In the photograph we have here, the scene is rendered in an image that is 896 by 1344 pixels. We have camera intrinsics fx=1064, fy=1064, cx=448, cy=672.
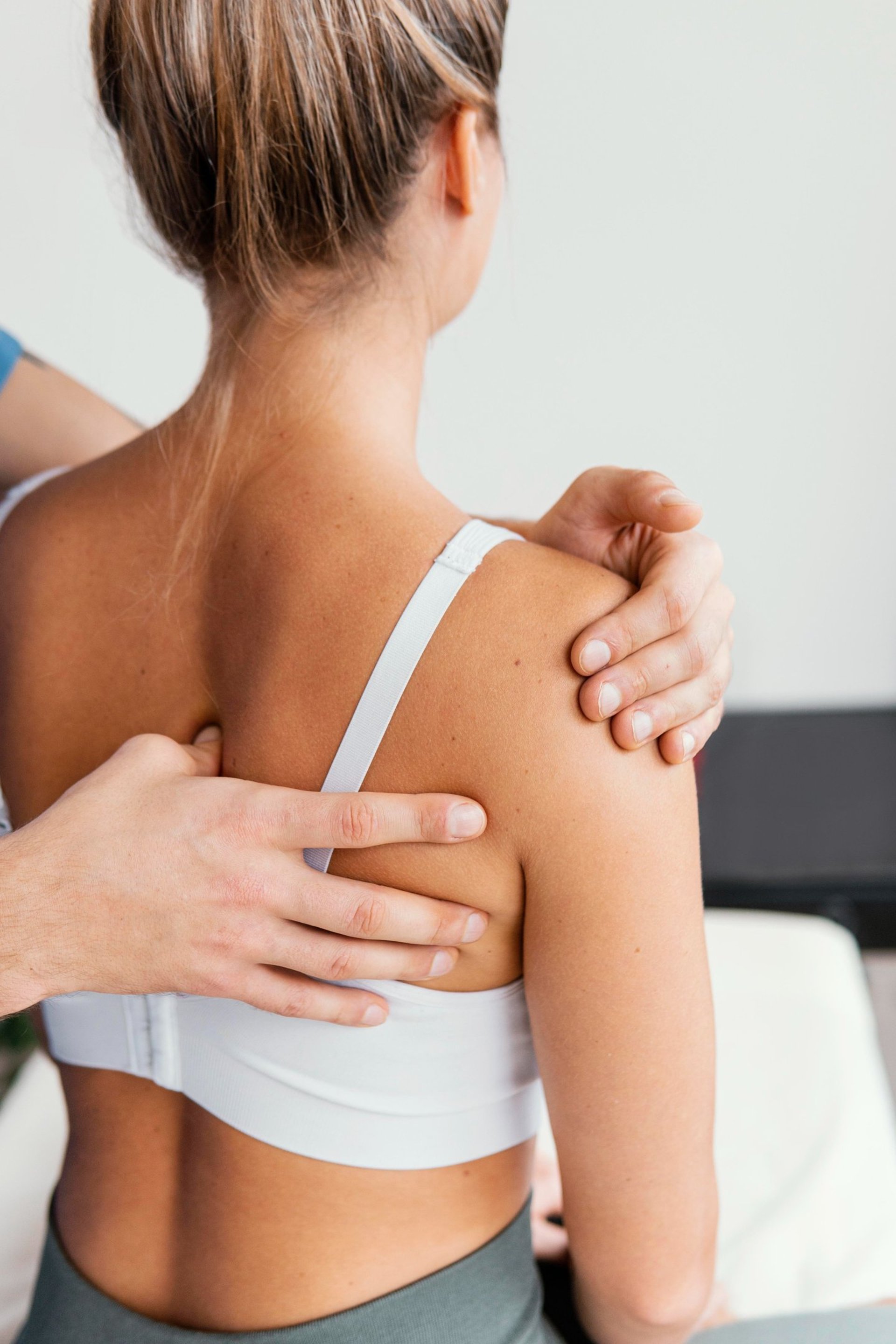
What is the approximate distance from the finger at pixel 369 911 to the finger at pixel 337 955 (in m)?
0.01

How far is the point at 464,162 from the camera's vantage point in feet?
2.55

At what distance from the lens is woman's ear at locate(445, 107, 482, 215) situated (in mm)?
766

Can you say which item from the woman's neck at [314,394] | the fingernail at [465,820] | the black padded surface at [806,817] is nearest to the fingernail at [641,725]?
the fingernail at [465,820]

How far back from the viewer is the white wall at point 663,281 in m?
2.07

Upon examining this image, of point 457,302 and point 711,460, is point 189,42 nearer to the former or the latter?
point 457,302

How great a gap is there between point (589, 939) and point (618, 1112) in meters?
0.15

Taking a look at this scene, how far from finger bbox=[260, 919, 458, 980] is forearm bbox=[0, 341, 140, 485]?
2.25ft

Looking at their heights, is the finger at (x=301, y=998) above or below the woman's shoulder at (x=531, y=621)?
below

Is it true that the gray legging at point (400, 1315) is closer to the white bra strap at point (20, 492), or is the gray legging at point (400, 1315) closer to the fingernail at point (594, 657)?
the fingernail at point (594, 657)

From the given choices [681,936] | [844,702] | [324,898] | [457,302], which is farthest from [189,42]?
[844,702]

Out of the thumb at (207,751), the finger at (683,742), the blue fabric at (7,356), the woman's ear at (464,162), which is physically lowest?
the thumb at (207,751)

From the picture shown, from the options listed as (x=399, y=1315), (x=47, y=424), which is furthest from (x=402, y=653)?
(x=47, y=424)

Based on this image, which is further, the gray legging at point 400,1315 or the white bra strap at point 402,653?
the gray legging at point 400,1315

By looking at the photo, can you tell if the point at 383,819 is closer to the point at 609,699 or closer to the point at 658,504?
the point at 609,699
